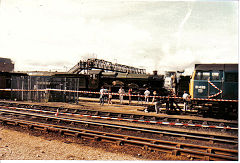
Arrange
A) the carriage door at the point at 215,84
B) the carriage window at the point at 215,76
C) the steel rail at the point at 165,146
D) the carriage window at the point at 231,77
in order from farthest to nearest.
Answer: the carriage window at the point at 215,76
the carriage door at the point at 215,84
the carriage window at the point at 231,77
the steel rail at the point at 165,146

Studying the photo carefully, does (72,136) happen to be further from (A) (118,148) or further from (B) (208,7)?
(B) (208,7)

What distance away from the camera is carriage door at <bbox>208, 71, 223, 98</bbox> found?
11625mm

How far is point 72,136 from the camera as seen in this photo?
7730 mm

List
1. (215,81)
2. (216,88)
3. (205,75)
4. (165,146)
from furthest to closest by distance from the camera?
(205,75), (215,81), (216,88), (165,146)

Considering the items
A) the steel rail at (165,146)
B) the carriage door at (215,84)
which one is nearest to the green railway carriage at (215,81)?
the carriage door at (215,84)

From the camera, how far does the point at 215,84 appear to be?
11797 mm

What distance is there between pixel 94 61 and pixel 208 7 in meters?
22.6

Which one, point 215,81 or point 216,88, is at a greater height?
point 215,81

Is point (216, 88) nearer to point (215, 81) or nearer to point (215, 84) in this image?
point (215, 84)

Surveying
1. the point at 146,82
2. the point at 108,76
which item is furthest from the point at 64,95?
the point at 146,82

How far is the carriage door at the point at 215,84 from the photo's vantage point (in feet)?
38.1

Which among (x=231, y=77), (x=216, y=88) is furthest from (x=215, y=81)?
(x=231, y=77)

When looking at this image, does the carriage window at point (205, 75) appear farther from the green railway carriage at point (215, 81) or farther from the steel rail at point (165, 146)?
the steel rail at point (165, 146)

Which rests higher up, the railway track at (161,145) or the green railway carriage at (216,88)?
the green railway carriage at (216,88)
